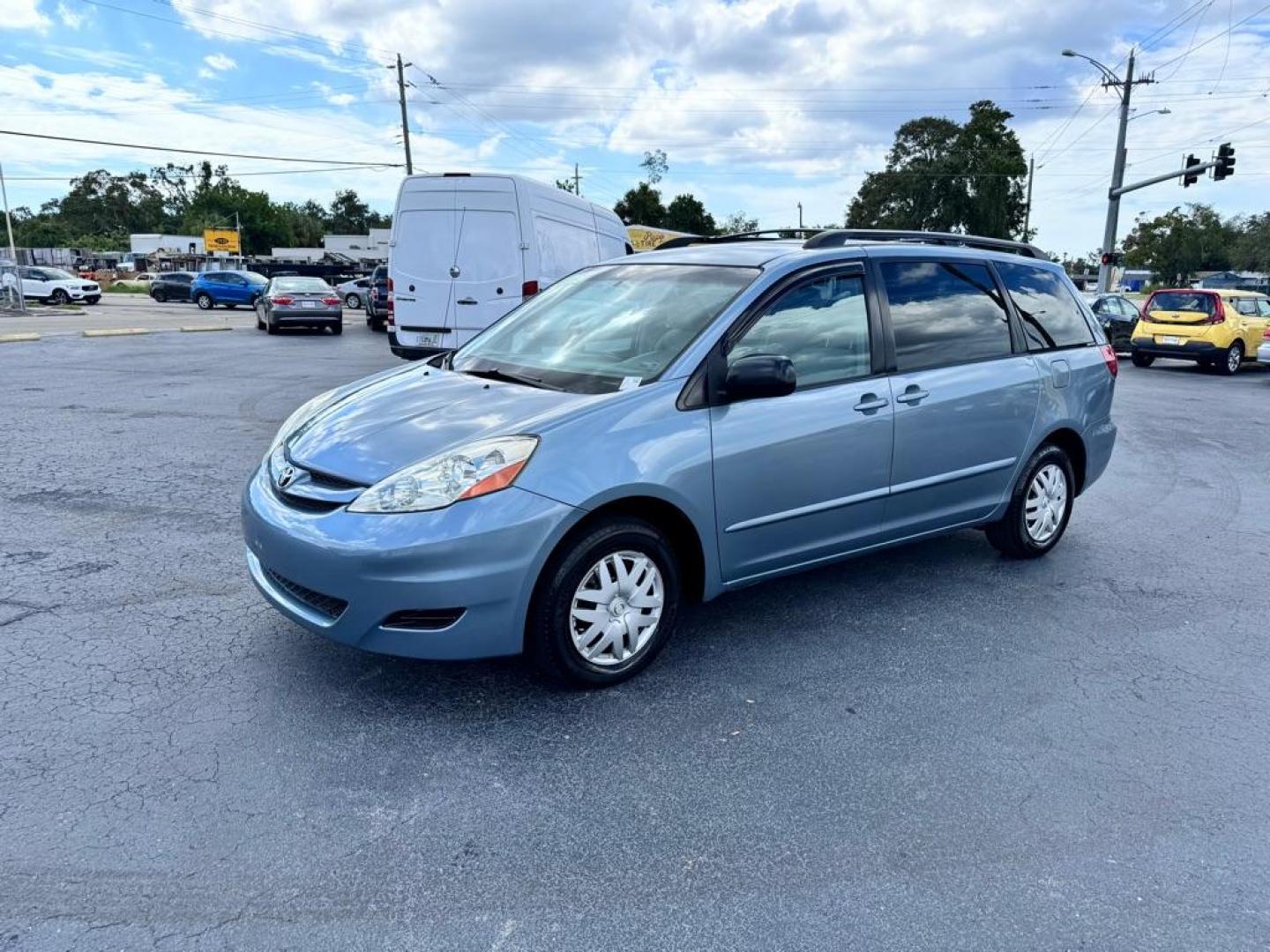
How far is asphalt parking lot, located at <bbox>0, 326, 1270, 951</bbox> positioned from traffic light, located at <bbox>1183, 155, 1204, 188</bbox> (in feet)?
86.1

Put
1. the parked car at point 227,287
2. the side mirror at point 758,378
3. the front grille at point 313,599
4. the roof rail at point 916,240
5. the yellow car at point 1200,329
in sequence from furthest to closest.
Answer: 1. the parked car at point 227,287
2. the yellow car at point 1200,329
3. the roof rail at point 916,240
4. the side mirror at point 758,378
5. the front grille at point 313,599

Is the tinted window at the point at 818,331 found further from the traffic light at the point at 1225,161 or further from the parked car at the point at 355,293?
the parked car at the point at 355,293

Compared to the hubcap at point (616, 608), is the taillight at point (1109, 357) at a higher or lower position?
higher

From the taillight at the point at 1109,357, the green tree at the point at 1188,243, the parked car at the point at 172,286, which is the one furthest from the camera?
the green tree at the point at 1188,243

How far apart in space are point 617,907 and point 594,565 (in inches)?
50.9

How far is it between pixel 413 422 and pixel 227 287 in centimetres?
3535

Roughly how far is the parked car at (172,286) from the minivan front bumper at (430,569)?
4291cm

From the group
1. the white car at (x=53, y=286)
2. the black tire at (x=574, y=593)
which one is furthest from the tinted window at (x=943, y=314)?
Result: the white car at (x=53, y=286)

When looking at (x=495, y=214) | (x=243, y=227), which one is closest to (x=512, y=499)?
(x=495, y=214)

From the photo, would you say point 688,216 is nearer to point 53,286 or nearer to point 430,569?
point 53,286

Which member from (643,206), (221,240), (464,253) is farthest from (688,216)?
(464,253)

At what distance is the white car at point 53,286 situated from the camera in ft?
119

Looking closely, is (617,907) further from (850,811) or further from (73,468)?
(73,468)

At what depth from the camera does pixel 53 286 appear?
36375 millimetres
